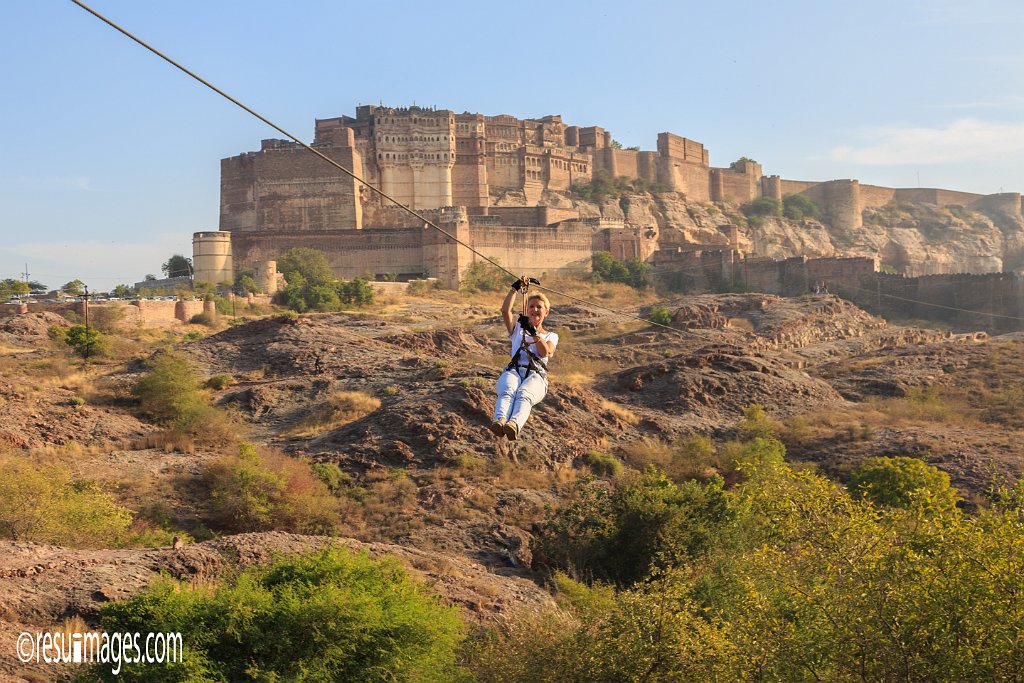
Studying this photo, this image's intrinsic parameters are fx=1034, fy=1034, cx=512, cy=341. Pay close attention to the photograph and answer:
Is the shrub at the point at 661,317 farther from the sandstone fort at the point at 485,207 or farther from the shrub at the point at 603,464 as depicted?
the shrub at the point at 603,464

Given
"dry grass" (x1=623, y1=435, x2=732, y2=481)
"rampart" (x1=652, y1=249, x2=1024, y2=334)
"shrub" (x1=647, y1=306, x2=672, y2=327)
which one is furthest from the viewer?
"rampart" (x1=652, y1=249, x2=1024, y2=334)

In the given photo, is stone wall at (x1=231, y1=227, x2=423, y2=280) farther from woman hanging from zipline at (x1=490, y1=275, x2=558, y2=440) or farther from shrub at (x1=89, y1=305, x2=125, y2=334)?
woman hanging from zipline at (x1=490, y1=275, x2=558, y2=440)

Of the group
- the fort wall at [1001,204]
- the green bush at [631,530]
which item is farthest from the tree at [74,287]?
the fort wall at [1001,204]

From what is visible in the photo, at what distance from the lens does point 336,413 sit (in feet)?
62.3

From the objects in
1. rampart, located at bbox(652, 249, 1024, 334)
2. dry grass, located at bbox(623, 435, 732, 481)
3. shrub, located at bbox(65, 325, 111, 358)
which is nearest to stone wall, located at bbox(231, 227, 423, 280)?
rampart, located at bbox(652, 249, 1024, 334)

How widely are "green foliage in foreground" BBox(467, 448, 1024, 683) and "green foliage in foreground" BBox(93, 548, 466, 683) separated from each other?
21.6 inches

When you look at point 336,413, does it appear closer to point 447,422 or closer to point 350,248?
point 447,422

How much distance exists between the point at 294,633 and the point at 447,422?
9655 millimetres

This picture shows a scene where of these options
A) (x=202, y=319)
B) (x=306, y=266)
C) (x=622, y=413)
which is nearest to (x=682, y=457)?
(x=622, y=413)

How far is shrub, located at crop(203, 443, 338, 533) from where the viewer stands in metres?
13.8

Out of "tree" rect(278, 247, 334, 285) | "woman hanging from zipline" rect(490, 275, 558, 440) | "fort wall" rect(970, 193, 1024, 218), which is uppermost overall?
"fort wall" rect(970, 193, 1024, 218)

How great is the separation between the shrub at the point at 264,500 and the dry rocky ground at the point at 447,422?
38cm

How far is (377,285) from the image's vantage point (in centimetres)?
3762

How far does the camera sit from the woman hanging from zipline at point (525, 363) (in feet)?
21.2
